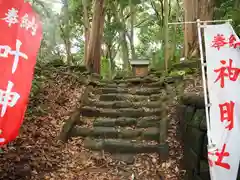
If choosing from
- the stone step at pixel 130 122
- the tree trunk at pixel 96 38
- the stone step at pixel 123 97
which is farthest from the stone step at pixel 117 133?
the tree trunk at pixel 96 38

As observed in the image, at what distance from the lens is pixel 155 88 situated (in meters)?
7.94

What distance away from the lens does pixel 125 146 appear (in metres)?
5.13

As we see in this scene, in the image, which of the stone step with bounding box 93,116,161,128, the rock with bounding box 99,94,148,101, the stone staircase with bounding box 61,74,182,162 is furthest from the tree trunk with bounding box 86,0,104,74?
the stone step with bounding box 93,116,161,128

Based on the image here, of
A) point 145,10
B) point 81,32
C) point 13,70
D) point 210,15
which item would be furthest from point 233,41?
point 145,10

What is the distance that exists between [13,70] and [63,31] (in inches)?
527

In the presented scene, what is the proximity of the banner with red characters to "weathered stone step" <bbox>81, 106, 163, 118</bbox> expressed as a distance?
3.60 meters

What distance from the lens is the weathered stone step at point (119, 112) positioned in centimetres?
629

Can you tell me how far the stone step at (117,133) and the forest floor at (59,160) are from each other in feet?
0.69

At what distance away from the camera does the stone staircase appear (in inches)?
205

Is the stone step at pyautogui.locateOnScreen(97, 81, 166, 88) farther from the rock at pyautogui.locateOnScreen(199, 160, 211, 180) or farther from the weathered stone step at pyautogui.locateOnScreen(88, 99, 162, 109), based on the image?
the rock at pyautogui.locateOnScreen(199, 160, 211, 180)

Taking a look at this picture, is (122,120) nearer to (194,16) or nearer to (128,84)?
(128,84)

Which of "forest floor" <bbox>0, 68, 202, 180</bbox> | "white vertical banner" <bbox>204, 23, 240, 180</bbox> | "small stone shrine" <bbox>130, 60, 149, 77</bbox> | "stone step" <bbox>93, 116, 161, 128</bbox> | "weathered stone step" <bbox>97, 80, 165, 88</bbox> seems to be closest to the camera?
"white vertical banner" <bbox>204, 23, 240, 180</bbox>

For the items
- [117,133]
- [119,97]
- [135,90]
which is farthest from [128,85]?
[117,133]

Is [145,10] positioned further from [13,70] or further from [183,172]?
[13,70]
